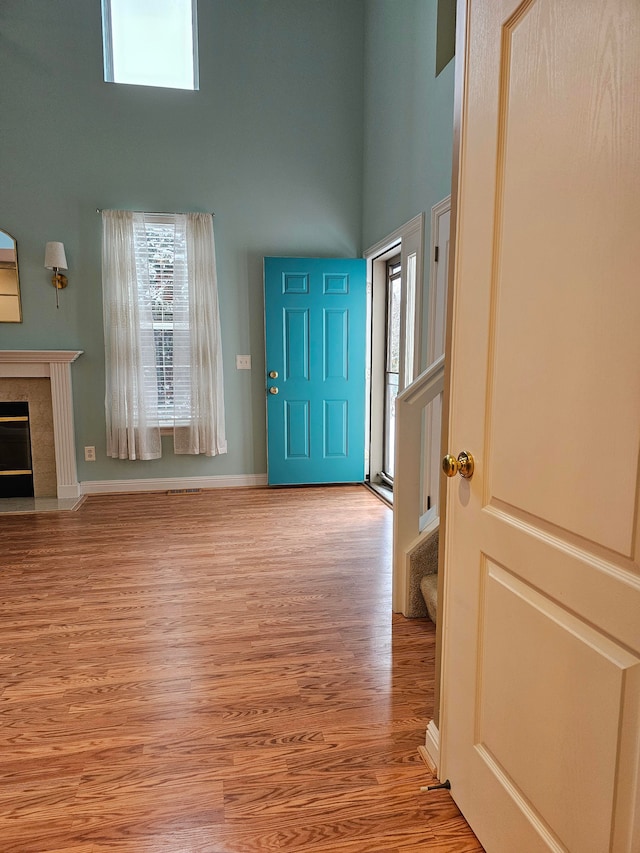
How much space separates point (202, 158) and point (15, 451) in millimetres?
2960

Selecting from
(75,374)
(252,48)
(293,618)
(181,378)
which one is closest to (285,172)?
(252,48)

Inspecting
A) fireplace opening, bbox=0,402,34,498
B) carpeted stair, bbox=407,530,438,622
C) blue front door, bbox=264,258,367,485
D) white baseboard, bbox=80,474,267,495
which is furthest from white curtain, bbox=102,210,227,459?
carpeted stair, bbox=407,530,438,622

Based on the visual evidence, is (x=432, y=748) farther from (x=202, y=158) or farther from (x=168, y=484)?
(x=202, y=158)

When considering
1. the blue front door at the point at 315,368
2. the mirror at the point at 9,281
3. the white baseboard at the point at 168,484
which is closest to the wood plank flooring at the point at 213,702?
the white baseboard at the point at 168,484

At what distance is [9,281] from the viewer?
14.1 ft

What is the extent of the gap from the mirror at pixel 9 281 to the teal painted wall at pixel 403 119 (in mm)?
2968

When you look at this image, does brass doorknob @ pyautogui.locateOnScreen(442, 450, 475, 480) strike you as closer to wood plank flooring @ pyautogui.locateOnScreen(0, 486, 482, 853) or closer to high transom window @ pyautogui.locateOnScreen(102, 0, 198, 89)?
wood plank flooring @ pyautogui.locateOnScreen(0, 486, 482, 853)

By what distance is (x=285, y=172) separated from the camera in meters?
4.68

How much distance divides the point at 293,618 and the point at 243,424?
2650 mm

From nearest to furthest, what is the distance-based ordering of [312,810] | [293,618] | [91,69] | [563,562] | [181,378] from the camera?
1. [563,562]
2. [312,810]
3. [293,618]
4. [91,69]
5. [181,378]

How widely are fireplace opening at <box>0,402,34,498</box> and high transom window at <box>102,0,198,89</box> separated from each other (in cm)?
287

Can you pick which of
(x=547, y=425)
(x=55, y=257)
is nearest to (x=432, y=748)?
(x=547, y=425)

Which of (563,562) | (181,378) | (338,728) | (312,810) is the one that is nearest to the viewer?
(563,562)

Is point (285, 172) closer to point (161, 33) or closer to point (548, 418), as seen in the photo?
point (161, 33)
